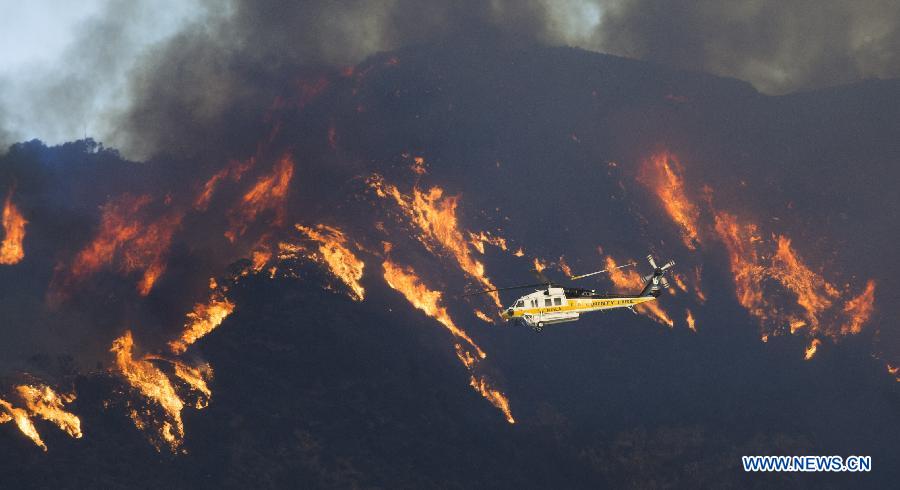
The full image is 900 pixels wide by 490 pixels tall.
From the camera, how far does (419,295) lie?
12056cm

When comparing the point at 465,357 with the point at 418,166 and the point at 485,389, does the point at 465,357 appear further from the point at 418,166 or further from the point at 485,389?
the point at 418,166

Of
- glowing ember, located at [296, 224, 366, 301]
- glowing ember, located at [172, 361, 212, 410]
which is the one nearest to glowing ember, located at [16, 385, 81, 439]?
glowing ember, located at [172, 361, 212, 410]

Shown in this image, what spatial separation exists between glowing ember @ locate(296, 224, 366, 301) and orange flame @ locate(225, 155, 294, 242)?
5.10 meters

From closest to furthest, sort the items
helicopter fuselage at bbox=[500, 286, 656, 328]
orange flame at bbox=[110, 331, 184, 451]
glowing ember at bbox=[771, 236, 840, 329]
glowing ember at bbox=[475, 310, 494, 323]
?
helicopter fuselage at bbox=[500, 286, 656, 328], orange flame at bbox=[110, 331, 184, 451], glowing ember at bbox=[475, 310, 494, 323], glowing ember at bbox=[771, 236, 840, 329]

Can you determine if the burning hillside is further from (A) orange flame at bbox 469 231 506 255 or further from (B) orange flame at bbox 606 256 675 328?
(B) orange flame at bbox 606 256 675 328

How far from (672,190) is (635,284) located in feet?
63.0

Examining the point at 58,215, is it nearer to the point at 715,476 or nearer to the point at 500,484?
the point at 500,484

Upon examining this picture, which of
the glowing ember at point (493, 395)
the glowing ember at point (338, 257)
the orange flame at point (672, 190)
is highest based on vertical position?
the orange flame at point (672, 190)

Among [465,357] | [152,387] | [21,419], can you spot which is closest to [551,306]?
[465,357]

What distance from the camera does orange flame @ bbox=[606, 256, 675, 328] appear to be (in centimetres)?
12638

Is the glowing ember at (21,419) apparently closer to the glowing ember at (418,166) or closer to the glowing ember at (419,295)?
the glowing ember at (419,295)

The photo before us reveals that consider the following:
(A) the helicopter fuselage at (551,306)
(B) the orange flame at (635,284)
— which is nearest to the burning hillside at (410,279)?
(B) the orange flame at (635,284)

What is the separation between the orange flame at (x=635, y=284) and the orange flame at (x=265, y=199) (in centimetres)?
4565

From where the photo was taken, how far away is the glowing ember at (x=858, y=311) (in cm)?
13062
